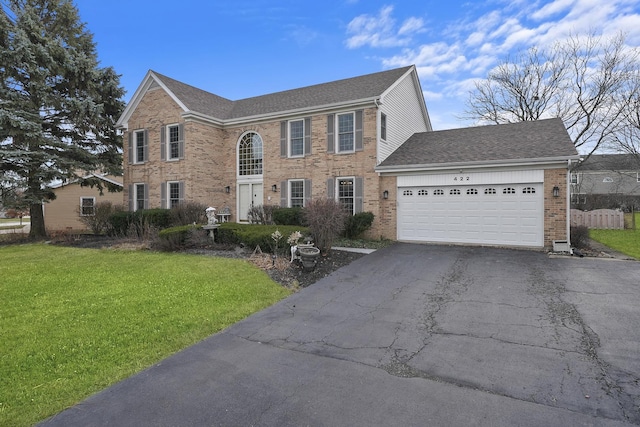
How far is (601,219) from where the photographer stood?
725 inches

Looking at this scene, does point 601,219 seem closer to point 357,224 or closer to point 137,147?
point 357,224

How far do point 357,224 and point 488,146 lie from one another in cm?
580

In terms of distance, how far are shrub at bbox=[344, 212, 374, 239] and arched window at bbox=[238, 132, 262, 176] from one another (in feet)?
19.2

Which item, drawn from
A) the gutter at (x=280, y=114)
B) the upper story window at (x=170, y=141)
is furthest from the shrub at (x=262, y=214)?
the upper story window at (x=170, y=141)

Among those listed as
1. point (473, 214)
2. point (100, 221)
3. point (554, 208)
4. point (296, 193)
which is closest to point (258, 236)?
point (296, 193)

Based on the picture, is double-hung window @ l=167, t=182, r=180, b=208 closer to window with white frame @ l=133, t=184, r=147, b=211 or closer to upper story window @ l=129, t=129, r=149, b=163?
window with white frame @ l=133, t=184, r=147, b=211

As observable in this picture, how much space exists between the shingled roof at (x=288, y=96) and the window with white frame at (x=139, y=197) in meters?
5.24

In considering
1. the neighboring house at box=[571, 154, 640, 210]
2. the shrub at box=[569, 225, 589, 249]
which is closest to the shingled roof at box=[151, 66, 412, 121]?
the shrub at box=[569, 225, 589, 249]

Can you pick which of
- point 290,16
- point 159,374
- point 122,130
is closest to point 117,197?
point 122,130

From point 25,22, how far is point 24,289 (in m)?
Answer: 14.7

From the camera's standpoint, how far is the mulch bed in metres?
7.70

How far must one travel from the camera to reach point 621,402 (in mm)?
2998

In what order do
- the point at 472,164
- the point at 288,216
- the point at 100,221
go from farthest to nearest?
the point at 100,221
the point at 288,216
the point at 472,164

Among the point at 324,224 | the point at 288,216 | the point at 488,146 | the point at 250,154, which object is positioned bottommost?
the point at 324,224
